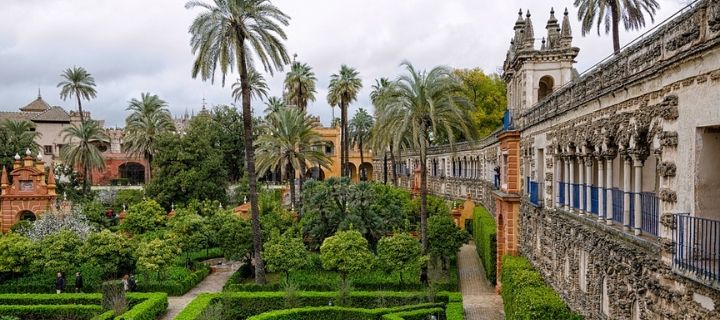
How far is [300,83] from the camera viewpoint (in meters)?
53.1

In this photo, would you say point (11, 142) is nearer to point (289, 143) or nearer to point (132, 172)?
point (132, 172)

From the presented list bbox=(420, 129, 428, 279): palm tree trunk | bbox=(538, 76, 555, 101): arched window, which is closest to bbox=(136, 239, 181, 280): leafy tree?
bbox=(420, 129, 428, 279): palm tree trunk

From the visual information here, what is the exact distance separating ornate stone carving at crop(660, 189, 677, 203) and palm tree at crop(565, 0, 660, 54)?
25798 millimetres

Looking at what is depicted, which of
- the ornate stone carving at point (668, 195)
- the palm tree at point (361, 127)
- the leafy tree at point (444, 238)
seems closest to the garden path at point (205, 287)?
the leafy tree at point (444, 238)

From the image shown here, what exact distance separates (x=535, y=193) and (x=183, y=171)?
112 ft

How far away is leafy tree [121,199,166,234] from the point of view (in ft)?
133

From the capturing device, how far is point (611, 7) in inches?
1291

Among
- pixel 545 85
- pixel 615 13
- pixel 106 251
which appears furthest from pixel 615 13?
pixel 106 251

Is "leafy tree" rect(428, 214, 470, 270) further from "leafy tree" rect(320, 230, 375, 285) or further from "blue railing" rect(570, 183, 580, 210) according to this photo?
→ "blue railing" rect(570, 183, 580, 210)

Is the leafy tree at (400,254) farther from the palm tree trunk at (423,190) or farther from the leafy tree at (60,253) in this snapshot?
the leafy tree at (60,253)

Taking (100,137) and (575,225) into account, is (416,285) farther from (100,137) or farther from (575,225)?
(100,137)

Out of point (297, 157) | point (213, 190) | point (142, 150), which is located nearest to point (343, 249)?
point (297, 157)

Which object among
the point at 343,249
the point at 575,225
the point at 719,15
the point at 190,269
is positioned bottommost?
the point at 190,269

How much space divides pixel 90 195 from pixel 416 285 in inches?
1612
